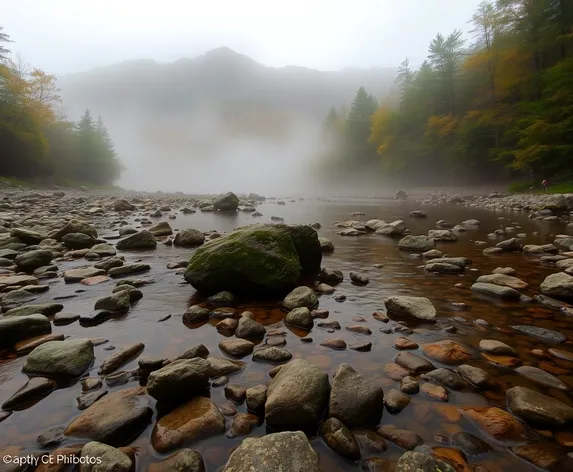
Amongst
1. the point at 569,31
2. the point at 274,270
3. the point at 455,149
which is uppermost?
the point at 569,31

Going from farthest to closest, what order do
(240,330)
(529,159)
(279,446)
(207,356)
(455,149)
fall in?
(455,149) < (529,159) < (240,330) < (207,356) < (279,446)

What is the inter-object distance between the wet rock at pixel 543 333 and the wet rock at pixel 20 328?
20.9ft

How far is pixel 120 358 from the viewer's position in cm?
331

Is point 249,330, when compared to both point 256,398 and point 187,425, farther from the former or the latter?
point 187,425

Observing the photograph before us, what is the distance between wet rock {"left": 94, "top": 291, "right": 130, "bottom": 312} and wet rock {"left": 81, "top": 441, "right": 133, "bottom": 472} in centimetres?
299

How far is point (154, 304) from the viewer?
5.09m

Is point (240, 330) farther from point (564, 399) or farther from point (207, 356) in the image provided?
point (564, 399)

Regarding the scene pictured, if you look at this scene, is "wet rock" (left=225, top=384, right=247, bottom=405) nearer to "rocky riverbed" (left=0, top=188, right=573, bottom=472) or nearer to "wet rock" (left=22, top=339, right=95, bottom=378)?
"rocky riverbed" (left=0, top=188, right=573, bottom=472)

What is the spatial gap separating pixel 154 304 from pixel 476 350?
477 cm

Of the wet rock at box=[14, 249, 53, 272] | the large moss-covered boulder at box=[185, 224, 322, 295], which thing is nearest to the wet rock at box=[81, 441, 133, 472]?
the large moss-covered boulder at box=[185, 224, 322, 295]

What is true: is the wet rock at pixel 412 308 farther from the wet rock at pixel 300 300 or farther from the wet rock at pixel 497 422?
the wet rock at pixel 497 422

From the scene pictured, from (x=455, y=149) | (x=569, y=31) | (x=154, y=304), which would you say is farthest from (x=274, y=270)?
(x=455, y=149)

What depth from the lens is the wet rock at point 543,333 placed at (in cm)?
380

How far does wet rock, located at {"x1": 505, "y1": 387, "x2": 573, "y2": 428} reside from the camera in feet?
7.78
